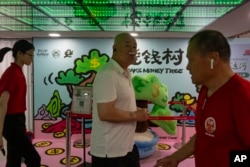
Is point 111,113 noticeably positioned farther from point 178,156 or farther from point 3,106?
point 3,106

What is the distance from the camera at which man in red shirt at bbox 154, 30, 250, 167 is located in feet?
3.68

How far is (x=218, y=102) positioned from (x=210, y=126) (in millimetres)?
111

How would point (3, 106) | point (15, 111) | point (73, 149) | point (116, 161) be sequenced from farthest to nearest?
point (73, 149) < point (15, 111) < point (3, 106) < point (116, 161)

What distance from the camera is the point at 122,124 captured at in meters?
1.86

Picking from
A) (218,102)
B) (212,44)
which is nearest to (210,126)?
(218,102)

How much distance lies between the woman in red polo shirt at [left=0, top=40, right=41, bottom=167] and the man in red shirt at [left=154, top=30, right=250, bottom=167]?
1.74 metres

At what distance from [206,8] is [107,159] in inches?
81.3

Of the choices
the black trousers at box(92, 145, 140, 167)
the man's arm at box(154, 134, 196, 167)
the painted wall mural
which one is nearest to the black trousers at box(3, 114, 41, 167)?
the black trousers at box(92, 145, 140, 167)

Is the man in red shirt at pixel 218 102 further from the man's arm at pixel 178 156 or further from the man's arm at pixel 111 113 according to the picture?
the man's arm at pixel 111 113

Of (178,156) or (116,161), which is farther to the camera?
(116,161)

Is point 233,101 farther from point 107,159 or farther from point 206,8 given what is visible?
point 206,8

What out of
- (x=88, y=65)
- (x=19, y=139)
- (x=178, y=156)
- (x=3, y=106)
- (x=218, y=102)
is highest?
(x=88, y=65)

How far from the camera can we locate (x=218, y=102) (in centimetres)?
119

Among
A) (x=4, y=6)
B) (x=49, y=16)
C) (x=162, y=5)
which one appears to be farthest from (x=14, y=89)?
(x=162, y=5)
